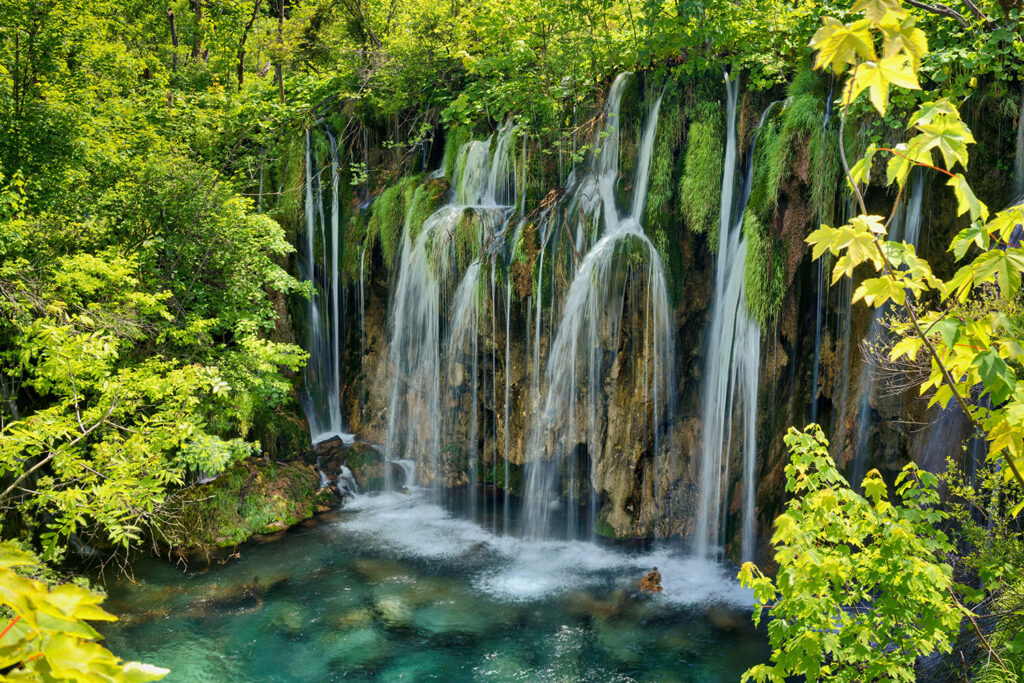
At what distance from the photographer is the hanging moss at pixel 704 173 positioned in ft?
32.9

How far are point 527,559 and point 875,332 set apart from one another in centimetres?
599

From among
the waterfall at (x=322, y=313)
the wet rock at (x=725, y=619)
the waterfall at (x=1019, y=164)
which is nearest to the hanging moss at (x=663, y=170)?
the waterfall at (x=1019, y=164)

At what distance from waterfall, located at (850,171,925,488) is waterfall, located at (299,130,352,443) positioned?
10.3 metres

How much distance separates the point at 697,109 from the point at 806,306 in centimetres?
359

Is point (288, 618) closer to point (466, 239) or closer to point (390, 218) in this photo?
point (466, 239)

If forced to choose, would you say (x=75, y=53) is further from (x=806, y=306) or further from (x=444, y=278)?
(x=806, y=306)

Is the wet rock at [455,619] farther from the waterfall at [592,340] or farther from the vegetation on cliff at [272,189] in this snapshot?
the vegetation on cliff at [272,189]

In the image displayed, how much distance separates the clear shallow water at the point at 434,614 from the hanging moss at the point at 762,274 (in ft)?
12.7

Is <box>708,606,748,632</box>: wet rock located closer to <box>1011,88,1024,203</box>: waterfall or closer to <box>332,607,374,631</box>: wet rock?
<box>332,607,374,631</box>: wet rock

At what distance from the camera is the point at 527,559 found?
10430mm

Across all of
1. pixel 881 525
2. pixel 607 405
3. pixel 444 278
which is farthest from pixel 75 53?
pixel 881 525

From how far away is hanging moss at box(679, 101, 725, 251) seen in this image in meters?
10.0

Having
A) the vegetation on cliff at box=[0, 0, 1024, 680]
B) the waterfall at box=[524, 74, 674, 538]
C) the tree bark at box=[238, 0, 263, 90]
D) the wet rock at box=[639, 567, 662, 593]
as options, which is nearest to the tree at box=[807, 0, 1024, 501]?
the vegetation on cliff at box=[0, 0, 1024, 680]

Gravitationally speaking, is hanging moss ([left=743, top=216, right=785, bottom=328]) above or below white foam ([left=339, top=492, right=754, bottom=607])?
above
